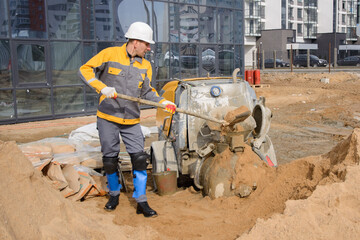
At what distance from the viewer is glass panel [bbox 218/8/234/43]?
16531 millimetres

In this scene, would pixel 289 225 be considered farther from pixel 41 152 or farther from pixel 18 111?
pixel 18 111

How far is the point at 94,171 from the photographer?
5867 mm

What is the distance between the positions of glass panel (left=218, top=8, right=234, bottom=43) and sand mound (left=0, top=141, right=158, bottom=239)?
13.6 metres

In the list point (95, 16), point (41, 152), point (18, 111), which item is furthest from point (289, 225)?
point (95, 16)

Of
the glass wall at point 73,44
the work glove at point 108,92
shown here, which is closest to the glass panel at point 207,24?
the glass wall at point 73,44

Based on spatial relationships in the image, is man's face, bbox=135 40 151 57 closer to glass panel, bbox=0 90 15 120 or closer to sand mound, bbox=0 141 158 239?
sand mound, bbox=0 141 158 239

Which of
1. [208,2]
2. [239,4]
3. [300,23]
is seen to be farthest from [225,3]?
[300,23]

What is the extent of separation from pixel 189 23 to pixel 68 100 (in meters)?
5.67

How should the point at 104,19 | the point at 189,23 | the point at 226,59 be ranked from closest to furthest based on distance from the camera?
1. the point at 104,19
2. the point at 189,23
3. the point at 226,59

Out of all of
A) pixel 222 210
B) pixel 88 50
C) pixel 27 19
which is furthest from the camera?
pixel 88 50

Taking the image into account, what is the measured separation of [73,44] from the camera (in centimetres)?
1255

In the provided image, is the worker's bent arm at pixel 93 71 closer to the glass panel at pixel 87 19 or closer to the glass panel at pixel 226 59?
the glass panel at pixel 87 19

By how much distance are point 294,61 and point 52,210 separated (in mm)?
40181

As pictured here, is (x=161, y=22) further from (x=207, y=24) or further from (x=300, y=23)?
(x=300, y=23)
